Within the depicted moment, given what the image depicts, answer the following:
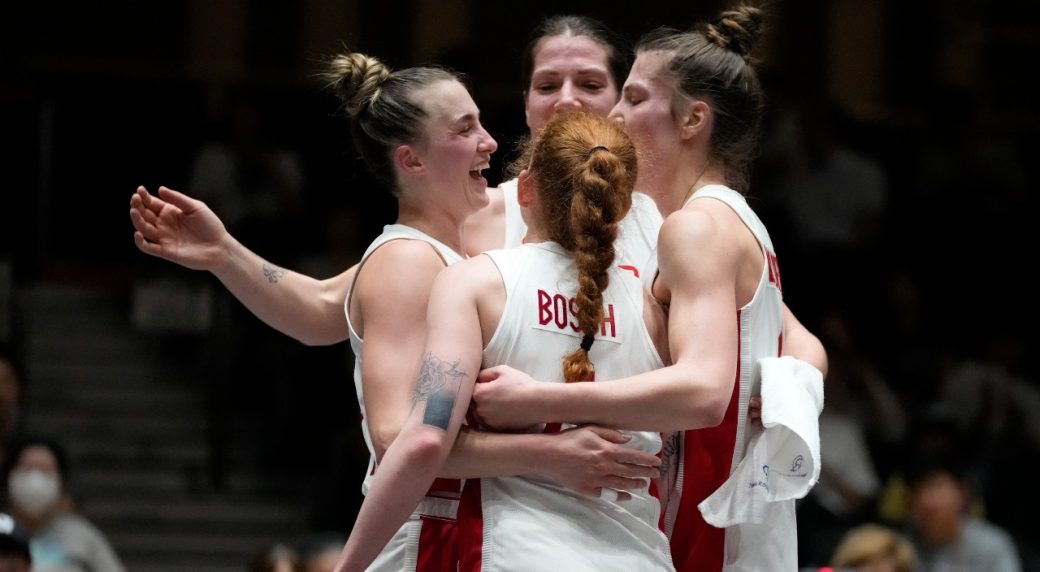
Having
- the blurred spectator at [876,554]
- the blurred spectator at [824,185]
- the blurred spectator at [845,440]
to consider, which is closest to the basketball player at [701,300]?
the blurred spectator at [876,554]

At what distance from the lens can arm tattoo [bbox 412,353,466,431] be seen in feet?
9.09

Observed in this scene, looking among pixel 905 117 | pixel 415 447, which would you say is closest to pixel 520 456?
pixel 415 447

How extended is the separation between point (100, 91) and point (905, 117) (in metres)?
4.65

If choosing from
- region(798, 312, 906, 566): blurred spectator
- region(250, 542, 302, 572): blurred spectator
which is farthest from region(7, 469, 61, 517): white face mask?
region(798, 312, 906, 566): blurred spectator

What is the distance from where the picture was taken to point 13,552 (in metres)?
4.43

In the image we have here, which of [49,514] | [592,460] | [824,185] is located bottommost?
[49,514]

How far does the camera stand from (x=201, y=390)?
8039mm

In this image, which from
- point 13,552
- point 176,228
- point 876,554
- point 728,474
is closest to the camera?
point 728,474

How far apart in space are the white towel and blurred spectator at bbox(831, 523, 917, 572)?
2.53 m

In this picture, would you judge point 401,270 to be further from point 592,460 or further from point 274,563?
point 274,563

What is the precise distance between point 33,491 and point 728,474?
332 cm

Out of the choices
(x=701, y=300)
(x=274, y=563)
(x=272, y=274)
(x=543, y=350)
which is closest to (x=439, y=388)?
(x=543, y=350)

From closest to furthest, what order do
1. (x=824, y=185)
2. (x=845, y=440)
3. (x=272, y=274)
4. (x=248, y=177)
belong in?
(x=272, y=274) < (x=845, y=440) < (x=248, y=177) < (x=824, y=185)

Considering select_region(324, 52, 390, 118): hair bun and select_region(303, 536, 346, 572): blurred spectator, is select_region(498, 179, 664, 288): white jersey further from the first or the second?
select_region(303, 536, 346, 572): blurred spectator
